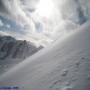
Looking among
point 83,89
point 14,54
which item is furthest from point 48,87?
point 14,54

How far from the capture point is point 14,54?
186 meters

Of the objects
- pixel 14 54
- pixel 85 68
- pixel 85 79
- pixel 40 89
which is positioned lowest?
pixel 85 79

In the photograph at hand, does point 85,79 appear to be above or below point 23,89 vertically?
below

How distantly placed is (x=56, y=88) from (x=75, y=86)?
0.53m

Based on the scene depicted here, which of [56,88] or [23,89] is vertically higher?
[23,89]

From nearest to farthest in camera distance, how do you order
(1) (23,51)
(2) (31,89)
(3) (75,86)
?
(3) (75,86) < (2) (31,89) < (1) (23,51)

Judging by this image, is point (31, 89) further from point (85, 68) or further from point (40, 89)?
point (85, 68)

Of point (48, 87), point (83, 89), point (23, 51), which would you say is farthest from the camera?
point (23, 51)

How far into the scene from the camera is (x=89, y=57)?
15.5 feet

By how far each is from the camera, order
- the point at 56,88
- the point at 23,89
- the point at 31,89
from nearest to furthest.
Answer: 1. the point at 56,88
2. the point at 31,89
3. the point at 23,89

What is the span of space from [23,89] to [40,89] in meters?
0.96

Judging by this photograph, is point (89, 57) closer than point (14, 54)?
Yes

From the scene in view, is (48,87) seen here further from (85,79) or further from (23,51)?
(23,51)

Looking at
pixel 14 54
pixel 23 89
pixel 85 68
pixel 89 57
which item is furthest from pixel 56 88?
pixel 14 54
